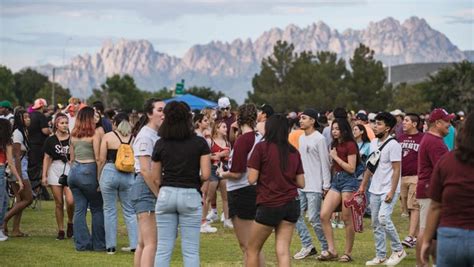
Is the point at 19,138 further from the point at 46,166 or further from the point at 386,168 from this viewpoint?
the point at 386,168

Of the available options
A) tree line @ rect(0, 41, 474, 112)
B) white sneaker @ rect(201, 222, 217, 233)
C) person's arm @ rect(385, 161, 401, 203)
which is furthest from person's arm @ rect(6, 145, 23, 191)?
tree line @ rect(0, 41, 474, 112)

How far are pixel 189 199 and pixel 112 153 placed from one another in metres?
4.28

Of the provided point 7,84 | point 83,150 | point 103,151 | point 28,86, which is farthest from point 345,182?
point 28,86

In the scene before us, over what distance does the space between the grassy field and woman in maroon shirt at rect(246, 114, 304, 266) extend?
10.6 feet

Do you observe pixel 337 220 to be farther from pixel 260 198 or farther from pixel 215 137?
pixel 260 198

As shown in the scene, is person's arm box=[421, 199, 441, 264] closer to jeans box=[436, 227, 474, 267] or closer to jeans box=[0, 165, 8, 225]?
jeans box=[436, 227, 474, 267]

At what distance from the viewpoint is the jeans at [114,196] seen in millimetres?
14016

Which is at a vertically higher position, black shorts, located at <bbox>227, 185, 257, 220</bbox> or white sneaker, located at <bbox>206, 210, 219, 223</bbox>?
black shorts, located at <bbox>227, 185, 257, 220</bbox>

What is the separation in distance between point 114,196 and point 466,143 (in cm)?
765

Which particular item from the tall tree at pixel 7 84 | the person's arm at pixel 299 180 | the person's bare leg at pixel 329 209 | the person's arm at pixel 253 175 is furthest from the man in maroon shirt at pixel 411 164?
the tall tree at pixel 7 84

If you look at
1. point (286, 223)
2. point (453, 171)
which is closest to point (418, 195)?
point (286, 223)

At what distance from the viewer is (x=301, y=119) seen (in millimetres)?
14133

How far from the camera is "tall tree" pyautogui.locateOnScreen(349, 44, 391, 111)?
341ft

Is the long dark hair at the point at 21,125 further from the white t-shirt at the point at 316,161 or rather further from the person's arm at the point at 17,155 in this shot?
the white t-shirt at the point at 316,161
